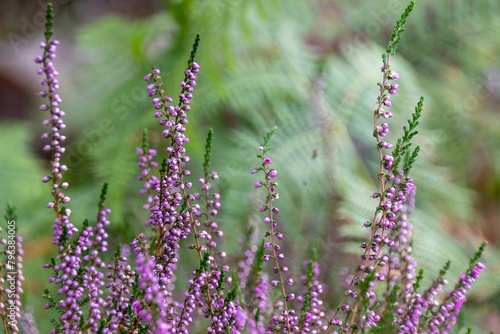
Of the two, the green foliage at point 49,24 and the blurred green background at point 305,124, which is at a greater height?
the blurred green background at point 305,124

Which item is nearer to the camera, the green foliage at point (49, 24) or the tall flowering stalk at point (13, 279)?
the green foliage at point (49, 24)

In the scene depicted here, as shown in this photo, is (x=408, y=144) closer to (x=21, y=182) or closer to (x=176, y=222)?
(x=176, y=222)

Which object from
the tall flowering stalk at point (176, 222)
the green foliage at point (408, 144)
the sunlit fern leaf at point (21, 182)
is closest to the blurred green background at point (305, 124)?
the sunlit fern leaf at point (21, 182)

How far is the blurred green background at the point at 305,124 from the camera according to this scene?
10.6 ft

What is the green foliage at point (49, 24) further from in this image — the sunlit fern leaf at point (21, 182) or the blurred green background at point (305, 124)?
the sunlit fern leaf at point (21, 182)

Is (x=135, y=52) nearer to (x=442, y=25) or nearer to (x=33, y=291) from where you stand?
(x=33, y=291)

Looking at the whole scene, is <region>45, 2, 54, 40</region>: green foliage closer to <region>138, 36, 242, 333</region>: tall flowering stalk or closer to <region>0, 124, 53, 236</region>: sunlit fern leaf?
<region>138, 36, 242, 333</region>: tall flowering stalk

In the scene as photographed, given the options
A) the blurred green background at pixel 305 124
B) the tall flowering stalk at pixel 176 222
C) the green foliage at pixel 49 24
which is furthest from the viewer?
the blurred green background at pixel 305 124

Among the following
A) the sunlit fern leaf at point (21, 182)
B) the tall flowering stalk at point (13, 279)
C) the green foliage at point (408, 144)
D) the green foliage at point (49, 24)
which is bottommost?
the tall flowering stalk at point (13, 279)

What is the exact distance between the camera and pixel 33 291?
3.25 metres

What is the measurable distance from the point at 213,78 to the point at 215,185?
1.77ft

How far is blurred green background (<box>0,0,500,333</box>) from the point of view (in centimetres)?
322

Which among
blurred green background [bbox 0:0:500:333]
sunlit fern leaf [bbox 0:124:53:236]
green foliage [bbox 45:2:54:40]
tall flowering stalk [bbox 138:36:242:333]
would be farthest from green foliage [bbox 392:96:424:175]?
sunlit fern leaf [bbox 0:124:53:236]

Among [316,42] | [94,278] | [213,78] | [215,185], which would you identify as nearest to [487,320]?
[215,185]
